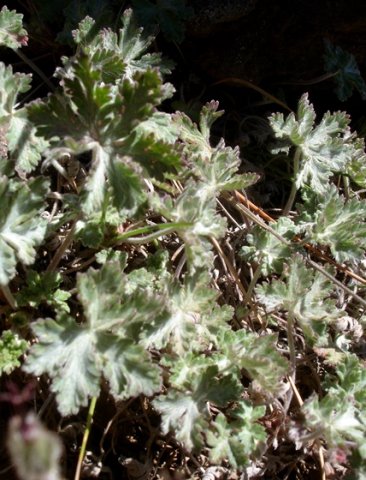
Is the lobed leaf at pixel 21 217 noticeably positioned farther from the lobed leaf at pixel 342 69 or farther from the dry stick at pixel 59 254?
the lobed leaf at pixel 342 69

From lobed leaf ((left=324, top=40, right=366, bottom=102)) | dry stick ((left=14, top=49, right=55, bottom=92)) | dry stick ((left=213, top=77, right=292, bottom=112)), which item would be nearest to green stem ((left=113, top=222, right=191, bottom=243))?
dry stick ((left=14, top=49, right=55, bottom=92))

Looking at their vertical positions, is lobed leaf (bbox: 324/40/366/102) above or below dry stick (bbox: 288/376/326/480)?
above

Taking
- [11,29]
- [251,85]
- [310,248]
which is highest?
[11,29]

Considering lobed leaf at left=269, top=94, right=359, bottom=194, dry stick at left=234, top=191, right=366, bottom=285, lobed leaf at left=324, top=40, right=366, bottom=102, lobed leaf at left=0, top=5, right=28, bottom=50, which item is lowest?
dry stick at left=234, top=191, right=366, bottom=285

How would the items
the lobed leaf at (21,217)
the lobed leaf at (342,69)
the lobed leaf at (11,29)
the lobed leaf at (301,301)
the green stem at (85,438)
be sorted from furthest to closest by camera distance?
the lobed leaf at (342,69) < the lobed leaf at (11,29) < the lobed leaf at (301,301) < the green stem at (85,438) < the lobed leaf at (21,217)

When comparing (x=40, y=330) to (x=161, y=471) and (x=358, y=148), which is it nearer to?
(x=161, y=471)

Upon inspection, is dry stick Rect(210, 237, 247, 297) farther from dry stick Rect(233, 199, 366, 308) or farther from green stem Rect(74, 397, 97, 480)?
green stem Rect(74, 397, 97, 480)

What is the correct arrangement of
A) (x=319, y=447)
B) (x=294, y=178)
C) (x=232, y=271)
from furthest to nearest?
(x=294, y=178), (x=232, y=271), (x=319, y=447)

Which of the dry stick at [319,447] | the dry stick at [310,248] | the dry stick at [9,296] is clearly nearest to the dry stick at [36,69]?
the dry stick at [310,248]

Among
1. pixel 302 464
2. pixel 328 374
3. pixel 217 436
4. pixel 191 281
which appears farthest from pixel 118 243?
pixel 302 464

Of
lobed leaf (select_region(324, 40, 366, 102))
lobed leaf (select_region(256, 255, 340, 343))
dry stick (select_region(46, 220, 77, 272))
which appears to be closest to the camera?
dry stick (select_region(46, 220, 77, 272))

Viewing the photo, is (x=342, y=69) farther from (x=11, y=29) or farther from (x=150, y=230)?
(x=11, y=29)

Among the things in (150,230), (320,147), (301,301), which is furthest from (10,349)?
(320,147)
